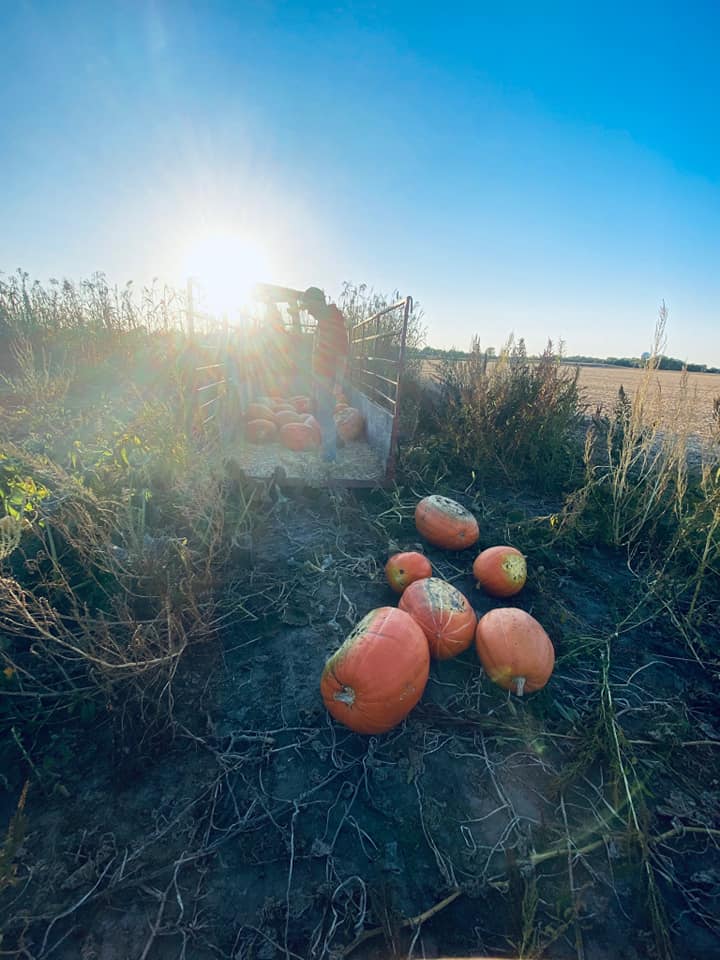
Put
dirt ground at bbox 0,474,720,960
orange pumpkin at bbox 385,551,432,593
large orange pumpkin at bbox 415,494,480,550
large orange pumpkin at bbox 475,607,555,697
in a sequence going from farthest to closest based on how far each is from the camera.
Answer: large orange pumpkin at bbox 415,494,480,550
orange pumpkin at bbox 385,551,432,593
large orange pumpkin at bbox 475,607,555,697
dirt ground at bbox 0,474,720,960

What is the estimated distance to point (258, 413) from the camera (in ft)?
20.4

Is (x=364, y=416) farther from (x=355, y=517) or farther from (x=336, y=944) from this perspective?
(x=336, y=944)

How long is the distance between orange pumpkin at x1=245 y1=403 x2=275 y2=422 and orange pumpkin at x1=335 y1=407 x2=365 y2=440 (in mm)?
1087

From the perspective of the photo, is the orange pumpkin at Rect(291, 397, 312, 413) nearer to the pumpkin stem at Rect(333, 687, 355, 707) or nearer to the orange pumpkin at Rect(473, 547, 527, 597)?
the orange pumpkin at Rect(473, 547, 527, 597)

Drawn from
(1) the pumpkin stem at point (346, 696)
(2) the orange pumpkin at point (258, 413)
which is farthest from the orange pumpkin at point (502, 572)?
(2) the orange pumpkin at point (258, 413)

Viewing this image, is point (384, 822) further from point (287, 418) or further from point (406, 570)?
point (287, 418)

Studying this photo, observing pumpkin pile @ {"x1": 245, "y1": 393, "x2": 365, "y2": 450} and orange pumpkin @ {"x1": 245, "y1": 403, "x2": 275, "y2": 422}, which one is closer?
pumpkin pile @ {"x1": 245, "y1": 393, "x2": 365, "y2": 450}

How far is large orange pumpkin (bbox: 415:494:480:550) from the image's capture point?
3338mm

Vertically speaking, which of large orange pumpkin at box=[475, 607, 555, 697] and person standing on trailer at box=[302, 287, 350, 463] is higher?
person standing on trailer at box=[302, 287, 350, 463]

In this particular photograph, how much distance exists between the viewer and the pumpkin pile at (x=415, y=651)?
1.85 m

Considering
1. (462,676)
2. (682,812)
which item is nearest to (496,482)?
(462,676)

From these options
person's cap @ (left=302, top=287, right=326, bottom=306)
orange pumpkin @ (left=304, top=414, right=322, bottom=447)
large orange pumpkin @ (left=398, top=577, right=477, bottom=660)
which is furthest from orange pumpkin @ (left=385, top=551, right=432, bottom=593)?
person's cap @ (left=302, top=287, right=326, bottom=306)

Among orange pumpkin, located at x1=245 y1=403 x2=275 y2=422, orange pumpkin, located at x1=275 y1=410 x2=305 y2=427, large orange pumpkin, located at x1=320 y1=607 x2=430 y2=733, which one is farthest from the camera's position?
orange pumpkin, located at x1=245 y1=403 x2=275 y2=422

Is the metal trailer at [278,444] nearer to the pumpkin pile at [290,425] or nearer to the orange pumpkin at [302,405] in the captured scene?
the pumpkin pile at [290,425]
